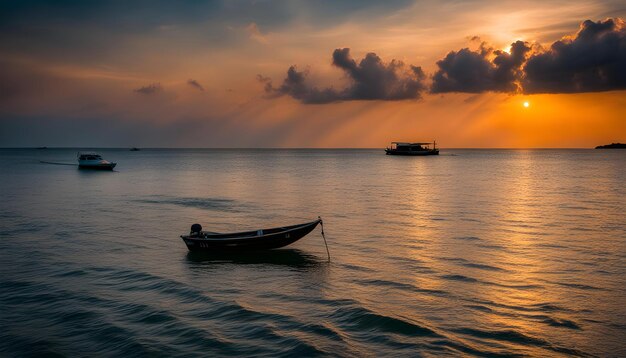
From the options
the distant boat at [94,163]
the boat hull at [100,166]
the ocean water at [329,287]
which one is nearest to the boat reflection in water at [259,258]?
the ocean water at [329,287]

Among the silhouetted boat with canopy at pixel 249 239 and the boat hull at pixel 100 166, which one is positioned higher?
the boat hull at pixel 100 166

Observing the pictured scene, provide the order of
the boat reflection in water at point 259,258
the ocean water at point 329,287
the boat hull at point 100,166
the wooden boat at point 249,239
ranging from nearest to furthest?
the ocean water at point 329,287, the boat reflection in water at point 259,258, the wooden boat at point 249,239, the boat hull at point 100,166

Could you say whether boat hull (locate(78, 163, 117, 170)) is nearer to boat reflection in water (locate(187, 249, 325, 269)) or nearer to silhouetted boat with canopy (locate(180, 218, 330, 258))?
silhouetted boat with canopy (locate(180, 218, 330, 258))

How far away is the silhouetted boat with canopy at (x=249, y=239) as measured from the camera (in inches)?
1101

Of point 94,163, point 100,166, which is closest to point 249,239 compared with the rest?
point 100,166

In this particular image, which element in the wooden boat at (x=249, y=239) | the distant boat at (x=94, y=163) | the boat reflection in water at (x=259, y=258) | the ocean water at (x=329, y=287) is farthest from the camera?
the distant boat at (x=94, y=163)

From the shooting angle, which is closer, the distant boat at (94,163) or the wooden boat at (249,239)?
the wooden boat at (249,239)

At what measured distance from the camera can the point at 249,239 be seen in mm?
27797

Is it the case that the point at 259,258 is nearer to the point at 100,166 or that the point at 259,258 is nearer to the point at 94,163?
the point at 100,166

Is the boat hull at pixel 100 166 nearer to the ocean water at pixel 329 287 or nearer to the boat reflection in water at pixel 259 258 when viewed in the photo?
the ocean water at pixel 329 287

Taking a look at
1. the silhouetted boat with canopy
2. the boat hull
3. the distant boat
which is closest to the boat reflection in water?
the silhouetted boat with canopy

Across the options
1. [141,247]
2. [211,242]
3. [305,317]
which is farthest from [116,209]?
[305,317]

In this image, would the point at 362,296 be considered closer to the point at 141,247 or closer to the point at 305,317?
the point at 305,317

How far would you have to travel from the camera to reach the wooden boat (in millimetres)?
27953
